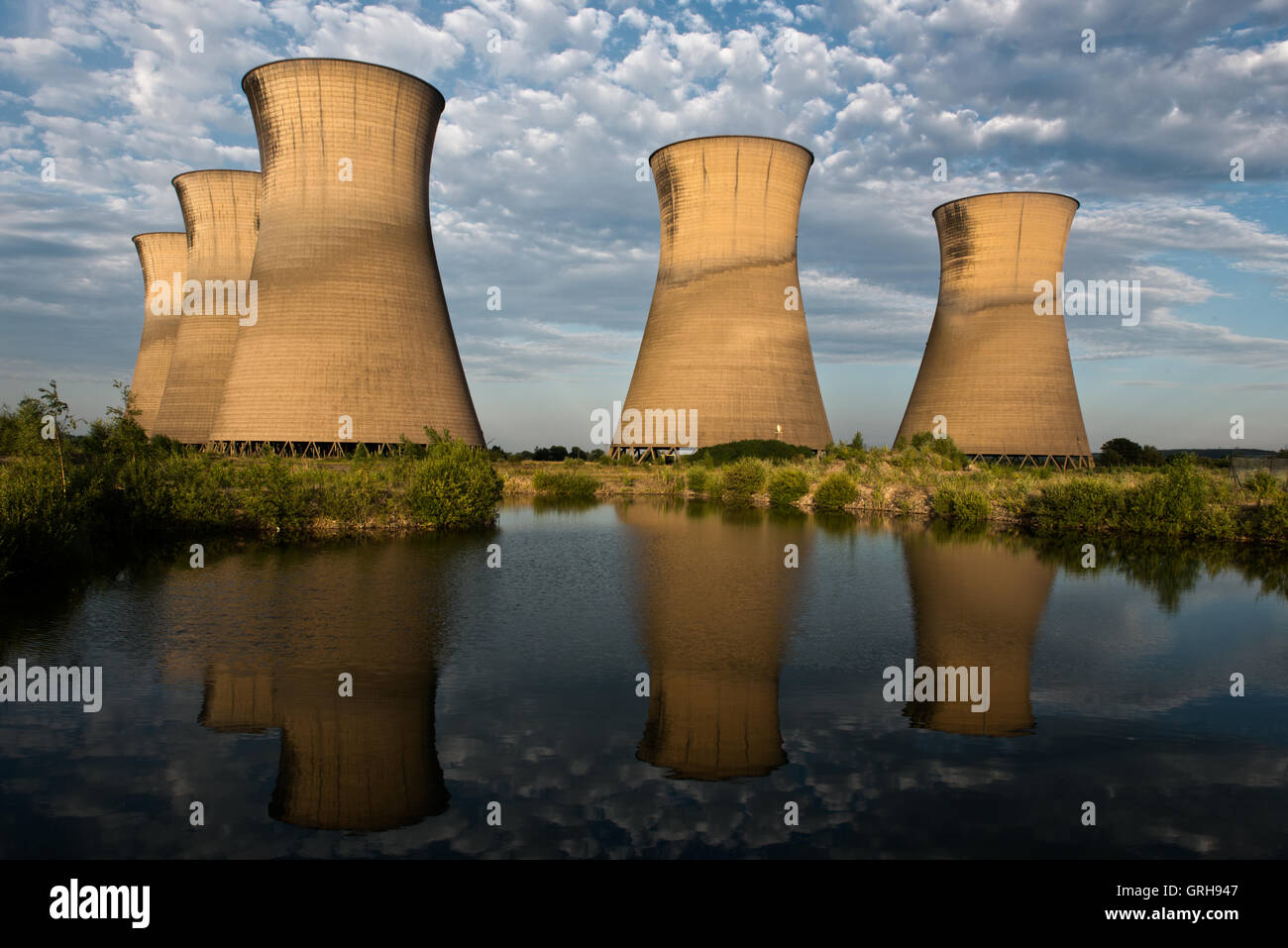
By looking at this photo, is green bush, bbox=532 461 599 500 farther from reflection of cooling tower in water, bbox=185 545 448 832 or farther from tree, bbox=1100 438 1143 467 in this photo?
tree, bbox=1100 438 1143 467

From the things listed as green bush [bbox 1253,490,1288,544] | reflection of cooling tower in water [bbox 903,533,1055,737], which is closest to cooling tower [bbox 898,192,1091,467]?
green bush [bbox 1253,490,1288,544]

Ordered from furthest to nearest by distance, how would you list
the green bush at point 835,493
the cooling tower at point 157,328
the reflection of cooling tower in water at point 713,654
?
the cooling tower at point 157,328 < the green bush at point 835,493 < the reflection of cooling tower in water at point 713,654

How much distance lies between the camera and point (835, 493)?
21.8 m

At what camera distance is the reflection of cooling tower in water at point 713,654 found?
14.0 feet

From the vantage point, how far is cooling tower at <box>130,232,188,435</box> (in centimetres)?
3334

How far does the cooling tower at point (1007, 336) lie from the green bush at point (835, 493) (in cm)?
934

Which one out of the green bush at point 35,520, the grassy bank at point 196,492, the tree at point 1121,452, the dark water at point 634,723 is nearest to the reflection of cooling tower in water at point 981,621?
the dark water at point 634,723

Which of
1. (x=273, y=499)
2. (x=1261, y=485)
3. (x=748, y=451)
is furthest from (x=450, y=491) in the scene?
(x=1261, y=485)

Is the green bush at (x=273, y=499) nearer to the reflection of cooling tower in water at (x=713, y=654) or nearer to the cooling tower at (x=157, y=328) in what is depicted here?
the reflection of cooling tower in water at (x=713, y=654)

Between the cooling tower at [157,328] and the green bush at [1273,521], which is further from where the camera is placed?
the cooling tower at [157,328]

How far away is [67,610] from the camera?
7.34 meters

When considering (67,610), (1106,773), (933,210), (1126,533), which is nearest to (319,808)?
(1106,773)

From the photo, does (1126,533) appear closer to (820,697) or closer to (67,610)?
(820,697)

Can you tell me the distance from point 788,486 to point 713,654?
669 inches
